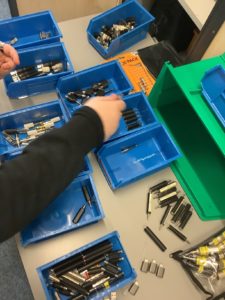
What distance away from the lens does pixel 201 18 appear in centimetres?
96

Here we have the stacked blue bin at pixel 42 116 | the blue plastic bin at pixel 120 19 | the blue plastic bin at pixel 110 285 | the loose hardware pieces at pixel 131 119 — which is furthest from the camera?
the blue plastic bin at pixel 120 19

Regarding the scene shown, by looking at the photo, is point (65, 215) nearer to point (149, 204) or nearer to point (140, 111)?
point (149, 204)

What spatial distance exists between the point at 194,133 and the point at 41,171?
69 centimetres

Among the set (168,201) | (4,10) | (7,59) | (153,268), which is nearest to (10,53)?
(7,59)

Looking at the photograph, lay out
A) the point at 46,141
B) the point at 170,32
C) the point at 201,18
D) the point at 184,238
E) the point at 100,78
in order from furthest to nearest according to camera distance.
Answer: the point at 170,32 → the point at 100,78 → the point at 201,18 → the point at 184,238 → the point at 46,141

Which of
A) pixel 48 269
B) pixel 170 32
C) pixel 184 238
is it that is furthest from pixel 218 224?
pixel 170 32

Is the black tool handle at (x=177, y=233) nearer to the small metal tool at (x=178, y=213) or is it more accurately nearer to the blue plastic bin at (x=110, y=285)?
the small metal tool at (x=178, y=213)

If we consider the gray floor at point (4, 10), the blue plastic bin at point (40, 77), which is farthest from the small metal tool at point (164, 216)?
the gray floor at point (4, 10)

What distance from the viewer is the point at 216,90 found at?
A: 2.48 ft

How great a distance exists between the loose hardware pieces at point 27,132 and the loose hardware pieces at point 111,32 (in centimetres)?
45

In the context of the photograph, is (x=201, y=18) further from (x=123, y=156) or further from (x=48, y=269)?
(x=48, y=269)

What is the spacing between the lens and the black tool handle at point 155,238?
840 mm

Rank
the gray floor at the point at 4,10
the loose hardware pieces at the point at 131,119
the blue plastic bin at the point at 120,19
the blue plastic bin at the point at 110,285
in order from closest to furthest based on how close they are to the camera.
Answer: the blue plastic bin at the point at 110,285
the loose hardware pieces at the point at 131,119
the blue plastic bin at the point at 120,19
the gray floor at the point at 4,10

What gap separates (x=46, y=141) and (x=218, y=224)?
630 mm
